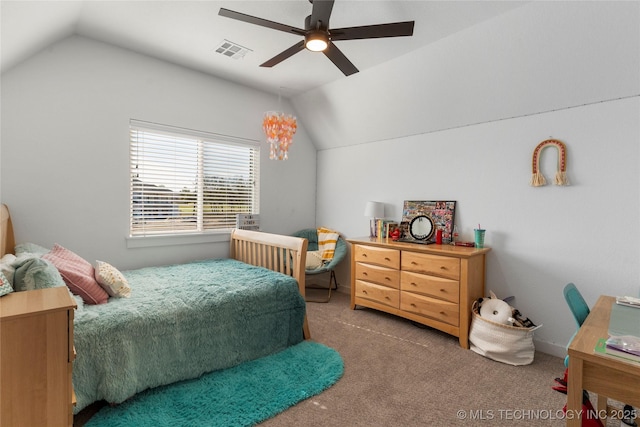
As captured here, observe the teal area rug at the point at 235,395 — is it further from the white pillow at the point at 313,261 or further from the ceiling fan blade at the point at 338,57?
the ceiling fan blade at the point at 338,57

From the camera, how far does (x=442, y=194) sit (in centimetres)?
329

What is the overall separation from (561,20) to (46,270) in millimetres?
3462

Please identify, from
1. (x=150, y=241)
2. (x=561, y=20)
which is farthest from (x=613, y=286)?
(x=150, y=241)

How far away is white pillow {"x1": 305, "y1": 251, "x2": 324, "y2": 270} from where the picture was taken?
3.88m

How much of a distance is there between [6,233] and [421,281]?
10.9ft

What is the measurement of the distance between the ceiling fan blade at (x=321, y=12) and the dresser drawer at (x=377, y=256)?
2.10 metres

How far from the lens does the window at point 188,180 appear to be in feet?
10.1

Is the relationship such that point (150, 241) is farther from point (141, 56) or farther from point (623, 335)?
point (623, 335)

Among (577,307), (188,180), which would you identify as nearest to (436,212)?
(577,307)

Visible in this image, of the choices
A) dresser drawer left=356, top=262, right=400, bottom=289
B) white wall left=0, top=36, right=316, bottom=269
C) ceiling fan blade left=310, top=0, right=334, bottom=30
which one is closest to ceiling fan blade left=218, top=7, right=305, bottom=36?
ceiling fan blade left=310, top=0, right=334, bottom=30

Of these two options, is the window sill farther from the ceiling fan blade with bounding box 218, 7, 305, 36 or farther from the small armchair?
the ceiling fan blade with bounding box 218, 7, 305, 36

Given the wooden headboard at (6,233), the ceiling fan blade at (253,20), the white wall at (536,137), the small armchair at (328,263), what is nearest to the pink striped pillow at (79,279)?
the wooden headboard at (6,233)

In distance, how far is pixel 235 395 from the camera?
6.30 feet

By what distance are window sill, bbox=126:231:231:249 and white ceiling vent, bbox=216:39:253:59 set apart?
1875mm
